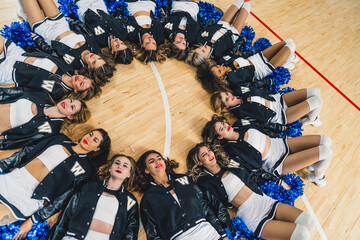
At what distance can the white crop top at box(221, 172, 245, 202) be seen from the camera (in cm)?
270

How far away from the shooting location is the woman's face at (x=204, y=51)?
147 inches

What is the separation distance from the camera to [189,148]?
3258 millimetres

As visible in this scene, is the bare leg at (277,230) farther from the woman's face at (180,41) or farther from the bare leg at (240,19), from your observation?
the bare leg at (240,19)

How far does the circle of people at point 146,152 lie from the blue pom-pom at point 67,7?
5.0 inches

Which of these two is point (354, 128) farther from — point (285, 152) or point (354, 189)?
point (285, 152)

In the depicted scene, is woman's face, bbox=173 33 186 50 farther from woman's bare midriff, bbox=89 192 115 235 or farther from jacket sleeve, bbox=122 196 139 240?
woman's bare midriff, bbox=89 192 115 235

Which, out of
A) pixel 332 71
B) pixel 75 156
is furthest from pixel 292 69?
pixel 75 156

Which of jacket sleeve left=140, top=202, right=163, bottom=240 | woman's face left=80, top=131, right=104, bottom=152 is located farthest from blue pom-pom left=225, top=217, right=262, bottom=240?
woman's face left=80, top=131, right=104, bottom=152

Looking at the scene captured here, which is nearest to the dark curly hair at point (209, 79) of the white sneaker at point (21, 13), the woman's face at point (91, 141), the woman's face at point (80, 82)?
the woman's face at point (80, 82)

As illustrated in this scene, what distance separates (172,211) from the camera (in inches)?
95.6

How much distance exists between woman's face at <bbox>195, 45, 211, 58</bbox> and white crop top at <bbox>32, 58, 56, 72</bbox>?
227cm

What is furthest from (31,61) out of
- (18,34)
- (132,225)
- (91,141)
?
(132,225)

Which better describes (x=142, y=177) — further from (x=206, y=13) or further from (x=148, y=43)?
(x=206, y=13)

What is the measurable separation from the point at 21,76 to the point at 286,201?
156 inches
